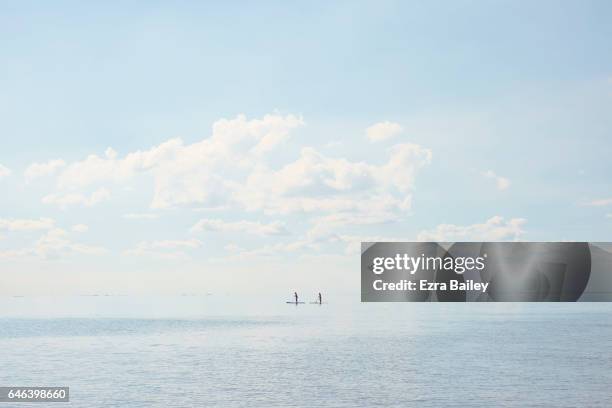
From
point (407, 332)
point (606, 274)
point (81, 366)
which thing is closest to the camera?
point (81, 366)

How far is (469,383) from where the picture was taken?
58.9 m

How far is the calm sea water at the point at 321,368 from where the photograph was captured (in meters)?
52.8

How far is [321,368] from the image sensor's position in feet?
224

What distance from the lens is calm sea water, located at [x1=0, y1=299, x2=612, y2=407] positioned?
52750 millimetres

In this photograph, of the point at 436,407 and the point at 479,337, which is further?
the point at 479,337

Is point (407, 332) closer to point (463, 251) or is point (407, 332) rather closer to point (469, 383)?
point (463, 251)

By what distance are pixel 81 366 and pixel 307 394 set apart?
26851 millimetres

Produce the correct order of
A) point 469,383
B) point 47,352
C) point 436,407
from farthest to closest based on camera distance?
point 47,352
point 469,383
point 436,407

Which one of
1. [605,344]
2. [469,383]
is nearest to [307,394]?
[469,383]

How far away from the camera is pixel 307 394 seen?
53.9 m

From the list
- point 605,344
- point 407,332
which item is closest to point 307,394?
point 605,344

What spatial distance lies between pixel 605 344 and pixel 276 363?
43199 millimetres

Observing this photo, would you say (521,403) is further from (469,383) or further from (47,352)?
(47,352)

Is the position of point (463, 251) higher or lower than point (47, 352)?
higher
